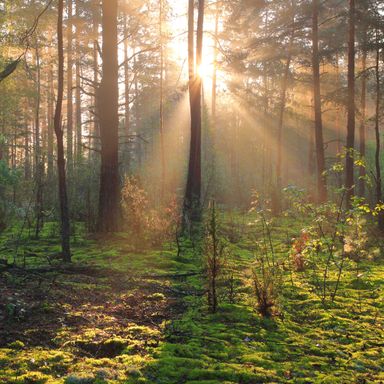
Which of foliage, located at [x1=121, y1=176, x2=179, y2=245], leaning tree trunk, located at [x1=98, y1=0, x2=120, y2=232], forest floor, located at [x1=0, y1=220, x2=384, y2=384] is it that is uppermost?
leaning tree trunk, located at [x1=98, y1=0, x2=120, y2=232]

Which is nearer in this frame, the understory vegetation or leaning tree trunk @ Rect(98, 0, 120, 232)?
the understory vegetation

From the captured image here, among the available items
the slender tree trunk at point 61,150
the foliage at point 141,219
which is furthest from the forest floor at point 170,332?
the foliage at point 141,219

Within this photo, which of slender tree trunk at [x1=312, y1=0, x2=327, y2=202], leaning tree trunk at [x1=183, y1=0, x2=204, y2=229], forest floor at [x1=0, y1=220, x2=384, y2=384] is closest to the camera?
forest floor at [x1=0, y1=220, x2=384, y2=384]

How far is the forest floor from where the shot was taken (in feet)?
10.6

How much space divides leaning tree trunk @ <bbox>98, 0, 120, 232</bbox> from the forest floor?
11.1 feet

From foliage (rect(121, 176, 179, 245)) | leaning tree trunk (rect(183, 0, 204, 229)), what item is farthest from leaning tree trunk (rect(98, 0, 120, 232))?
leaning tree trunk (rect(183, 0, 204, 229))

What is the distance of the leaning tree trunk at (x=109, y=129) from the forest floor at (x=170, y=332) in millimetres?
3391

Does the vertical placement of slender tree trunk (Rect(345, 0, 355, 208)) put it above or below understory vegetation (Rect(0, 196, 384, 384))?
above

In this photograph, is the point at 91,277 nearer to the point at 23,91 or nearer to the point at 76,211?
the point at 76,211

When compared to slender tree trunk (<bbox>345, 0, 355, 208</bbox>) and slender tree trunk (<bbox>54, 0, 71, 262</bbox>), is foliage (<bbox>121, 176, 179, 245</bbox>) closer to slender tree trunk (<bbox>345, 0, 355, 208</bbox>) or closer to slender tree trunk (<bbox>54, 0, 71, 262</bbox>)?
A: slender tree trunk (<bbox>54, 0, 71, 262</bbox>)

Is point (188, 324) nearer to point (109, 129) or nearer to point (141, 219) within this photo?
point (141, 219)

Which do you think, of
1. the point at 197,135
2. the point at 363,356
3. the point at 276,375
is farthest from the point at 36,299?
the point at 197,135

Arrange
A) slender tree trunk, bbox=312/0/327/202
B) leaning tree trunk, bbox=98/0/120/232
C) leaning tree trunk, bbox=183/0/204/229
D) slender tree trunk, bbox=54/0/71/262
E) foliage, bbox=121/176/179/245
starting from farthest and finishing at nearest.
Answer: slender tree trunk, bbox=312/0/327/202 < leaning tree trunk, bbox=183/0/204/229 < leaning tree trunk, bbox=98/0/120/232 < foliage, bbox=121/176/179/245 < slender tree trunk, bbox=54/0/71/262

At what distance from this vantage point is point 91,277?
6438 mm
